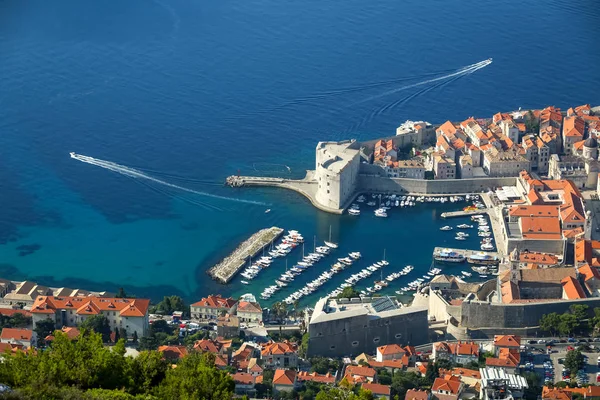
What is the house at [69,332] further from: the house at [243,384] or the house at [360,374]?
the house at [360,374]

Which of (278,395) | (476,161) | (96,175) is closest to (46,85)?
(96,175)

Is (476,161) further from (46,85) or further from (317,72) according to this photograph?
(46,85)

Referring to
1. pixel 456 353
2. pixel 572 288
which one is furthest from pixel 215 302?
pixel 572 288

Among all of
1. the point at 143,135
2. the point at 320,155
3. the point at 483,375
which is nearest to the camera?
the point at 483,375

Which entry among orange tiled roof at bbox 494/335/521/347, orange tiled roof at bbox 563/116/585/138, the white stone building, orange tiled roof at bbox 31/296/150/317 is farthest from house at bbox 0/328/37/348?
orange tiled roof at bbox 563/116/585/138

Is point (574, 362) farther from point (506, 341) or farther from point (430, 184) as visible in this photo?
point (430, 184)

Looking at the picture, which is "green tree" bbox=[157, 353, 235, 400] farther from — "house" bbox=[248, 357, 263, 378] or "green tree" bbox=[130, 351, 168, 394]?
"house" bbox=[248, 357, 263, 378]
